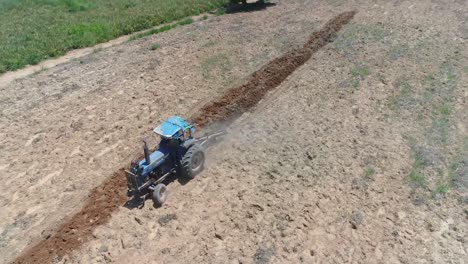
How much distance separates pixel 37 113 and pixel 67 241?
683 cm

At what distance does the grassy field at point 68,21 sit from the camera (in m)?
21.7

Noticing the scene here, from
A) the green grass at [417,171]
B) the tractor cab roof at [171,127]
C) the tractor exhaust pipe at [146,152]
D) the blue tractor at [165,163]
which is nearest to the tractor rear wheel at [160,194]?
the blue tractor at [165,163]

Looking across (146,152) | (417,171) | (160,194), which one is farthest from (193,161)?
(417,171)

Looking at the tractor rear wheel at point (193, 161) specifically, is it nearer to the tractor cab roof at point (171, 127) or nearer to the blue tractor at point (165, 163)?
the blue tractor at point (165, 163)

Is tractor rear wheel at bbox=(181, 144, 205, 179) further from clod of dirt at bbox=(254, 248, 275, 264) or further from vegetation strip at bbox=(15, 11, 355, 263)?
clod of dirt at bbox=(254, 248, 275, 264)

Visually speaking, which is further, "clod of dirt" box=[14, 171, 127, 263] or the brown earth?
the brown earth

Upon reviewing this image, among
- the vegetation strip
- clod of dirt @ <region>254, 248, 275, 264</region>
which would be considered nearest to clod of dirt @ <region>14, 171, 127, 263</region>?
the vegetation strip

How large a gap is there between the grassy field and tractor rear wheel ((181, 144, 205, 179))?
12.4 meters

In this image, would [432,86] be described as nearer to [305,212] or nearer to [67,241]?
[305,212]

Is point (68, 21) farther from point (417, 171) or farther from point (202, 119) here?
point (417, 171)

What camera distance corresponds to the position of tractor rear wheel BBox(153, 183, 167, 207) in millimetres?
10742

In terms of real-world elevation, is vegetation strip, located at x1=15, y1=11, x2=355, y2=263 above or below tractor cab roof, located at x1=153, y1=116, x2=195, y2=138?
below

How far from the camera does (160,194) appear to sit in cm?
1088

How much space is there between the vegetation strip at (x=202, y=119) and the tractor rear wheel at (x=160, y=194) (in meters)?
1.04
